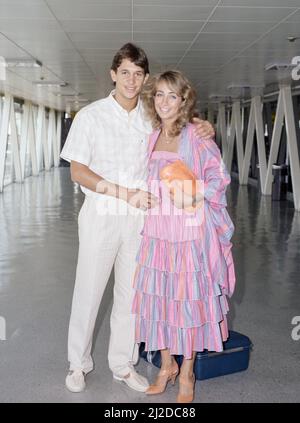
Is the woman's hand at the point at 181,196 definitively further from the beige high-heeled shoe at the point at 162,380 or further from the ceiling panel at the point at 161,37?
the ceiling panel at the point at 161,37

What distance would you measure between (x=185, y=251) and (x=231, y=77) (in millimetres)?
10904

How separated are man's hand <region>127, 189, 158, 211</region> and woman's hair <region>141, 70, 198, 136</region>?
0.40m

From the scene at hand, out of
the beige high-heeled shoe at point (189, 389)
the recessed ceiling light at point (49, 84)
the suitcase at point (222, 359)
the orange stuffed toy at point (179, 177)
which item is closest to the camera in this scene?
the orange stuffed toy at point (179, 177)

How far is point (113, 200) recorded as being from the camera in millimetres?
3328

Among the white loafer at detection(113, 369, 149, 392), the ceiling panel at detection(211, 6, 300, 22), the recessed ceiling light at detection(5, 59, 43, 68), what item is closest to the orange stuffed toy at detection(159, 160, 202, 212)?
the white loafer at detection(113, 369, 149, 392)

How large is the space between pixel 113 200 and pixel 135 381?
1.14 meters

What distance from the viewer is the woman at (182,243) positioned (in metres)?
3.18

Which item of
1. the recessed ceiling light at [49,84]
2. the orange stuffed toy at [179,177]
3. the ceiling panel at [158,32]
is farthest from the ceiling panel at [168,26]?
the recessed ceiling light at [49,84]

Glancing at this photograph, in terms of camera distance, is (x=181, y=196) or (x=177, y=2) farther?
(x=177, y=2)

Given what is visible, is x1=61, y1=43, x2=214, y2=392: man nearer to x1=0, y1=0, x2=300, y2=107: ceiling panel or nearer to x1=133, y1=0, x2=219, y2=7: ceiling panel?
x1=133, y1=0, x2=219, y2=7: ceiling panel

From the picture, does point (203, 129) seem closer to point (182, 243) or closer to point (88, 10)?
point (182, 243)

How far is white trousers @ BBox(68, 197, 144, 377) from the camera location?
131 inches

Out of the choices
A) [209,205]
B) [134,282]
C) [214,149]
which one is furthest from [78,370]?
[214,149]

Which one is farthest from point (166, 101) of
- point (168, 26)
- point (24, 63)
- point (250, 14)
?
point (24, 63)
